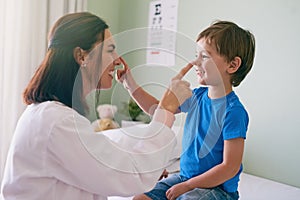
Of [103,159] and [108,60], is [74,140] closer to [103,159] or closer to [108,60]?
[103,159]

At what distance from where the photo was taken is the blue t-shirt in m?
0.97

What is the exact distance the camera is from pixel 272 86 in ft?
5.39

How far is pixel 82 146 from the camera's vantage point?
2.44 feet

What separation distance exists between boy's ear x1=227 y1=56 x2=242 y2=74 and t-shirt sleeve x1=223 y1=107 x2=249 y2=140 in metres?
0.14

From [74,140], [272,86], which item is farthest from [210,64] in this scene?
[272,86]

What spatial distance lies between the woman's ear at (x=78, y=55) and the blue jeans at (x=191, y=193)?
1.67 ft

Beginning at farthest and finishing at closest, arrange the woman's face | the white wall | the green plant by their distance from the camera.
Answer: the white wall
the green plant
the woman's face

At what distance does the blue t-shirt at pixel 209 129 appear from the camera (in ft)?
3.18

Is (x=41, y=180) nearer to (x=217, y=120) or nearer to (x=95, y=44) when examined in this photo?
(x=95, y=44)

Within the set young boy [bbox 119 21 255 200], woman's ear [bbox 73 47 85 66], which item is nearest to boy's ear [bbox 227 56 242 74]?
young boy [bbox 119 21 255 200]

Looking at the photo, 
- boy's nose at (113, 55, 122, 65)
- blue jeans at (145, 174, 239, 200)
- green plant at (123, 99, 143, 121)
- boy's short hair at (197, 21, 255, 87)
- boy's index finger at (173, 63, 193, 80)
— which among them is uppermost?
boy's short hair at (197, 21, 255, 87)

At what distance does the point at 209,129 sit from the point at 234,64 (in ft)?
0.75

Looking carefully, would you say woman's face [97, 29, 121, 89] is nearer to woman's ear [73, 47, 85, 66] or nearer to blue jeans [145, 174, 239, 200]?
woman's ear [73, 47, 85, 66]

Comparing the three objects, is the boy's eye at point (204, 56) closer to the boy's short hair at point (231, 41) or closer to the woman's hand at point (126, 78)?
the boy's short hair at point (231, 41)
